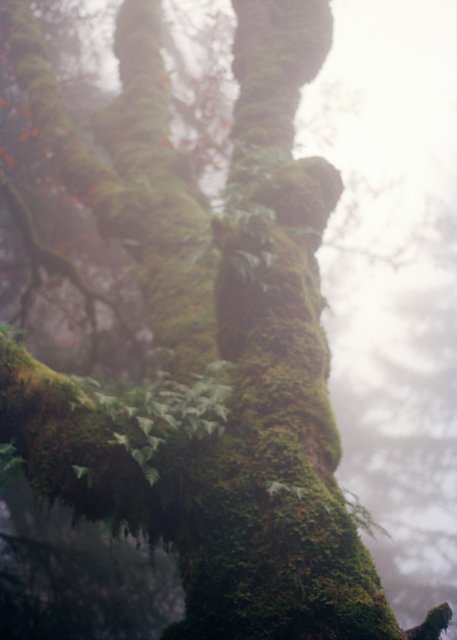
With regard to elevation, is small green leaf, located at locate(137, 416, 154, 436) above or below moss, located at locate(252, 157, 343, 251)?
below

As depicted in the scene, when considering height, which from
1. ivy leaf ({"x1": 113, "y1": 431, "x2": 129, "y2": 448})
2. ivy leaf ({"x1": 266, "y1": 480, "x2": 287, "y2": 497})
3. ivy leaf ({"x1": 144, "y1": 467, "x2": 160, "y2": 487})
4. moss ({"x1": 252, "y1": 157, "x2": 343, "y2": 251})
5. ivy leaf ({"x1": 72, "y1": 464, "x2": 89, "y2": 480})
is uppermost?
moss ({"x1": 252, "y1": 157, "x2": 343, "y2": 251})

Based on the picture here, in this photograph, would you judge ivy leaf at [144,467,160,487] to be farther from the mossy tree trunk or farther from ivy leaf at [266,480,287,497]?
ivy leaf at [266,480,287,497]

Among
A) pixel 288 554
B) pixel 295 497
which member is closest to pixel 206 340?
pixel 295 497

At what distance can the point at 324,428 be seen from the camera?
12.6ft

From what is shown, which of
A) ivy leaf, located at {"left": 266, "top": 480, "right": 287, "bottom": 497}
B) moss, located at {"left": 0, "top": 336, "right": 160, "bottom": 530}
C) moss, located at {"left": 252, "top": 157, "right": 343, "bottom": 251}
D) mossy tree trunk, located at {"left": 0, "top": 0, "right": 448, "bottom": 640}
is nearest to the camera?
mossy tree trunk, located at {"left": 0, "top": 0, "right": 448, "bottom": 640}

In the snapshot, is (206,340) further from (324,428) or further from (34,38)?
(34,38)

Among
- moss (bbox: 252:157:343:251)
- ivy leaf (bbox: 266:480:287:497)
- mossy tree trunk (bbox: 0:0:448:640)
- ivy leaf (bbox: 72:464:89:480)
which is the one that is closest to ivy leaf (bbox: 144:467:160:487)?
mossy tree trunk (bbox: 0:0:448:640)

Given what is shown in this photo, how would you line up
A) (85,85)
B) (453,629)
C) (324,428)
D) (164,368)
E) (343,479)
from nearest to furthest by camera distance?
(324,428)
(164,368)
(85,85)
(453,629)
(343,479)

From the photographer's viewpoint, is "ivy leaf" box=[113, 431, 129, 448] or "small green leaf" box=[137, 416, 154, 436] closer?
"ivy leaf" box=[113, 431, 129, 448]

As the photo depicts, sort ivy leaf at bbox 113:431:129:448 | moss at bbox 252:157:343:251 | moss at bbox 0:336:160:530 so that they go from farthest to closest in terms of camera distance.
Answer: moss at bbox 252:157:343:251
moss at bbox 0:336:160:530
ivy leaf at bbox 113:431:129:448

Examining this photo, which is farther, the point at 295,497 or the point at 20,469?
the point at 20,469

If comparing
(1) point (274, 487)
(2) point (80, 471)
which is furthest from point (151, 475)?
(1) point (274, 487)

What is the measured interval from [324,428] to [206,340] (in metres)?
1.52

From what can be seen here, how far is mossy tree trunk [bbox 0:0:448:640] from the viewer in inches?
110
